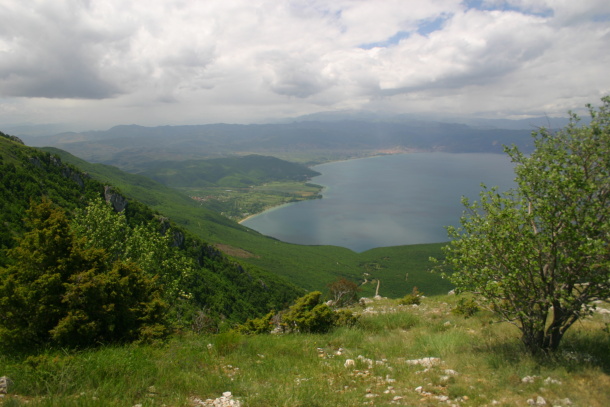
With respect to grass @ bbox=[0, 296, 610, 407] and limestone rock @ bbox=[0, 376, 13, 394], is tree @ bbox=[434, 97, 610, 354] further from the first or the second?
limestone rock @ bbox=[0, 376, 13, 394]

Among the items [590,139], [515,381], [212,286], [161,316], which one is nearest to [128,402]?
[161,316]

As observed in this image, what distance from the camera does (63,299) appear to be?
28.5ft

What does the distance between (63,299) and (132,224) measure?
174 feet

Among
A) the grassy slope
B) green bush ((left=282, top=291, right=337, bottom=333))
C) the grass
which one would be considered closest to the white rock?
the grass

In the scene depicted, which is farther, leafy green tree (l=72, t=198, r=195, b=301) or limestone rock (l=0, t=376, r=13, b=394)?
leafy green tree (l=72, t=198, r=195, b=301)

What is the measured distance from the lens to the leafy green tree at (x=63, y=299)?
841 centimetres

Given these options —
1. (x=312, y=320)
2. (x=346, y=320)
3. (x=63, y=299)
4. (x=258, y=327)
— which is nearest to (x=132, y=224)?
(x=258, y=327)

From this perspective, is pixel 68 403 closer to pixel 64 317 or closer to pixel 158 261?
pixel 64 317

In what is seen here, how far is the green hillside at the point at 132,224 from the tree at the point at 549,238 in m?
28.4

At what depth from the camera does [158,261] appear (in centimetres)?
1864

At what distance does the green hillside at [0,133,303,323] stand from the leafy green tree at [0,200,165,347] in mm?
22929

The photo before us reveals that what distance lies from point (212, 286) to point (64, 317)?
47437 millimetres

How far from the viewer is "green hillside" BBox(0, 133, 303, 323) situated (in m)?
36.7

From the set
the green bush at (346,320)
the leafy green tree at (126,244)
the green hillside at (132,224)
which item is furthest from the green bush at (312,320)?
the green hillside at (132,224)
